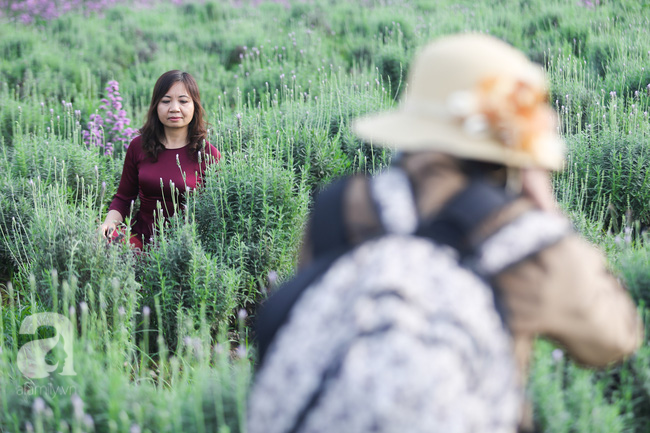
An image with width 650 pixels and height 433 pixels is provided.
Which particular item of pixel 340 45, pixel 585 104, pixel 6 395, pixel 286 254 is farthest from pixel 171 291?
pixel 340 45

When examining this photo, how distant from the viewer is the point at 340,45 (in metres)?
8.55

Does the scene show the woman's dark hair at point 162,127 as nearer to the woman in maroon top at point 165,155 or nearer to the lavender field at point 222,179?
the woman in maroon top at point 165,155

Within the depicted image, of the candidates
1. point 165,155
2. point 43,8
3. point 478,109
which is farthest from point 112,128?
point 43,8

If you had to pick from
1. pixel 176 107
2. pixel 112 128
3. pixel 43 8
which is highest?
pixel 43 8

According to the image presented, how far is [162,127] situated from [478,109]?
347 cm

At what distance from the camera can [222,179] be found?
13.3ft

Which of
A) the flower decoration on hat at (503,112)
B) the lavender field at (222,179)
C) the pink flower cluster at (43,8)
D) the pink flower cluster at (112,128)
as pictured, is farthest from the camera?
the pink flower cluster at (43,8)

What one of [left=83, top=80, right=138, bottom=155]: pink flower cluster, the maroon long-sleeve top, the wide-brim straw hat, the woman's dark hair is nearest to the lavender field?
[left=83, top=80, right=138, bottom=155]: pink flower cluster

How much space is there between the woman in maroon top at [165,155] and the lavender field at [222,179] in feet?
0.74

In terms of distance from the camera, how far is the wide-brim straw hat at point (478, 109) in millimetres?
1562

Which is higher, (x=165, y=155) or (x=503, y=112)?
(x=503, y=112)

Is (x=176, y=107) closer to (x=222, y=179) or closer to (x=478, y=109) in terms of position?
(x=222, y=179)

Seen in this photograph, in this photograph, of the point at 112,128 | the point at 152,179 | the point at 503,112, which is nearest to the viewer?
the point at 503,112

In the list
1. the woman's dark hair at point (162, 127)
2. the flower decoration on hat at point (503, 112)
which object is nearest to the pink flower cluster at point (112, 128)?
the woman's dark hair at point (162, 127)
